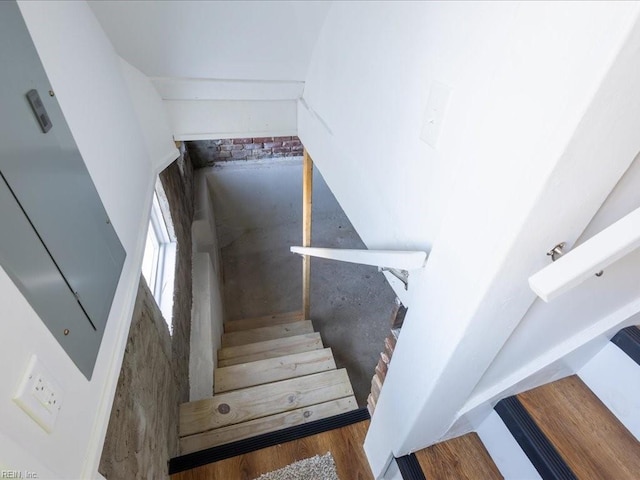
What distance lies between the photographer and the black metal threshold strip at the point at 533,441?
85 cm

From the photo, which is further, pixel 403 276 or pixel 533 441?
pixel 403 276

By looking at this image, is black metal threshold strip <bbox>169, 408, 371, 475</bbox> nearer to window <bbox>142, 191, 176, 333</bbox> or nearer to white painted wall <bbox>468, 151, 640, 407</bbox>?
window <bbox>142, 191, 176, 333</bbox>

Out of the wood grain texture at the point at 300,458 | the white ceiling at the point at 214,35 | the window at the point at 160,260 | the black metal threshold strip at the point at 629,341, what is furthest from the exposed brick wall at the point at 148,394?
the black metal threshold strip at the point at 629,341

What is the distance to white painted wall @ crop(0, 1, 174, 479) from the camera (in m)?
0.54

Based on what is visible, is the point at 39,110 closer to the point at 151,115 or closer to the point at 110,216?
the point at 110,216

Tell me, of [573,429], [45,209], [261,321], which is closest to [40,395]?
[45,209]

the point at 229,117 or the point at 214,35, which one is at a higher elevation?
the point at 229,117

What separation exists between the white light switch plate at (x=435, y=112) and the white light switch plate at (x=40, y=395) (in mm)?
961

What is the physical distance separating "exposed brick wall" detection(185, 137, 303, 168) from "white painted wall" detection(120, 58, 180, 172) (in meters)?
2.05

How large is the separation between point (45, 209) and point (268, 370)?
180cm

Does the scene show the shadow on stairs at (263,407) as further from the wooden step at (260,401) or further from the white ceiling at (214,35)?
the white ceiling at (214,35)

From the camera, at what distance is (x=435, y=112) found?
0.82 meters

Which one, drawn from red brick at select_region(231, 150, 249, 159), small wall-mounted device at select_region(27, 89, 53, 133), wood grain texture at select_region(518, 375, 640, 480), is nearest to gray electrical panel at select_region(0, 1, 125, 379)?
small wall-mounted device at select_region(27, 89, 53, 133)

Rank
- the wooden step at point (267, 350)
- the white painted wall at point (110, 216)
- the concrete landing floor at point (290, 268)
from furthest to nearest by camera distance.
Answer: the concrete landing floor at point (290, 268) < the wooden step at point (267, 350) < the white painted wall at point (110, 216)
